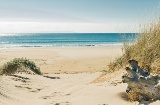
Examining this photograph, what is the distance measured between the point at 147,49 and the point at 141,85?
7.45 feet

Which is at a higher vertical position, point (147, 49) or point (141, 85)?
point (147, 49)

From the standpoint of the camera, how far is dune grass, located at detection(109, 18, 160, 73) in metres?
7.43

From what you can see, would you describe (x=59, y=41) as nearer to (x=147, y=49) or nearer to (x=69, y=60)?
(x=69, y=60)

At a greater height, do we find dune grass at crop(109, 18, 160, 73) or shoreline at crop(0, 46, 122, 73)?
dune grass at crop(109, 18, 160, 73)

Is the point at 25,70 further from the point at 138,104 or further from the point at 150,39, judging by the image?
the point at 138,104

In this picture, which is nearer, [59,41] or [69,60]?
[69,60]

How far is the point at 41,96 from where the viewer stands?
25.0 ft

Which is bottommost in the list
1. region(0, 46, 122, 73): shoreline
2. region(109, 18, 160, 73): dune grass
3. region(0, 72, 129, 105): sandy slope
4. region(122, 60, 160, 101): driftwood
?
region(0, 46, 122, 73): shoreline

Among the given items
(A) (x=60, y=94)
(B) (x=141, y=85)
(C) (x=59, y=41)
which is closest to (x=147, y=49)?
Result: (B) (x=141, y=85)

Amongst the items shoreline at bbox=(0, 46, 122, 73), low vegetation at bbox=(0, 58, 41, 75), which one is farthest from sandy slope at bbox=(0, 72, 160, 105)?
shoreline at bbox=(0, 46, 122, 73)

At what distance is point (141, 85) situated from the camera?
18.5 ft

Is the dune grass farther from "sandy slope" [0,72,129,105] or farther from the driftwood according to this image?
the driftwood

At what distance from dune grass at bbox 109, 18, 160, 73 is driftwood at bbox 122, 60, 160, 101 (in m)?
1.27

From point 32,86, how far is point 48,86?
46 centimetres
